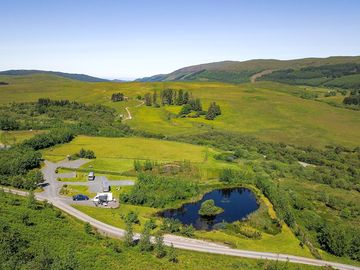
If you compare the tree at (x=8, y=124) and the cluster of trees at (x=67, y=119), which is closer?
the cluster of trees at (x=67, y=119)

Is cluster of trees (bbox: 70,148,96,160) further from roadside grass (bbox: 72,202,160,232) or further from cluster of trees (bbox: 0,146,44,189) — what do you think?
roadside grass (bbox: 72,202,160,232)

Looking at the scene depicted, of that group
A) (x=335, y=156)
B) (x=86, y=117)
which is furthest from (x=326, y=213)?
(x=86, y=117)

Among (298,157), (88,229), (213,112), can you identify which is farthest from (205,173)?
(213,112)

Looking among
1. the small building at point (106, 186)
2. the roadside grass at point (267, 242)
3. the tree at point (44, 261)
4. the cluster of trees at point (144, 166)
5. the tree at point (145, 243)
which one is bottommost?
the roadside grass at point (267, 242)

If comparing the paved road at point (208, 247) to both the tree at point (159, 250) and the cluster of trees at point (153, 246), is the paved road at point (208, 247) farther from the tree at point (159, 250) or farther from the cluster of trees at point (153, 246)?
the tree at point (159, 250)

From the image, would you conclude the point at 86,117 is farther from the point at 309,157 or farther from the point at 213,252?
the point at 213,252

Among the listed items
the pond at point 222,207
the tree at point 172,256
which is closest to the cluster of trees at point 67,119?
the pond at point 222,207
